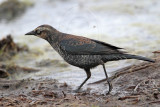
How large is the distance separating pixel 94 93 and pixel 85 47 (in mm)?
891

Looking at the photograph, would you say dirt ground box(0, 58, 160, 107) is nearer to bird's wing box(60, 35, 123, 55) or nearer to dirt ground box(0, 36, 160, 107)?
dirt ground box(0, 36, 160, 107)

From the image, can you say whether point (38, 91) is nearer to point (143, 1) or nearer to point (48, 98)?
point (48, 98)

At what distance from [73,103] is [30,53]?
5.92 m

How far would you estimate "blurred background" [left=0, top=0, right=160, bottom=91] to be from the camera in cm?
955

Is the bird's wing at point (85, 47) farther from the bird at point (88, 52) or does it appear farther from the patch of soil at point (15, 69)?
the patch of soil at point (15, 69)

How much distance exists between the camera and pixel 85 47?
708cm

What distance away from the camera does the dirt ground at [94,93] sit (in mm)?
6133

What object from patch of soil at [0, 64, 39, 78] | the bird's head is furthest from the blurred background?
the bird's head

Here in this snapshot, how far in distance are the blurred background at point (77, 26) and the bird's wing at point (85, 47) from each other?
114 cm

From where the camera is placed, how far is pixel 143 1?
16.3 metres

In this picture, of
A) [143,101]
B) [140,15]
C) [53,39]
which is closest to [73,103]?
[143,101]

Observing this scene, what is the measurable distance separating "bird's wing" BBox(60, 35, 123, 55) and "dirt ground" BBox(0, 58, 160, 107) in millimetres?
758

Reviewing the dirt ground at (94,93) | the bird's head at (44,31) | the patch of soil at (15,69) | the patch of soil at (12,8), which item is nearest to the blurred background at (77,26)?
the patch of soil at (12,8)

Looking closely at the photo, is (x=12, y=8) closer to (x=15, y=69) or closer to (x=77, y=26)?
(x=77, y=26)
